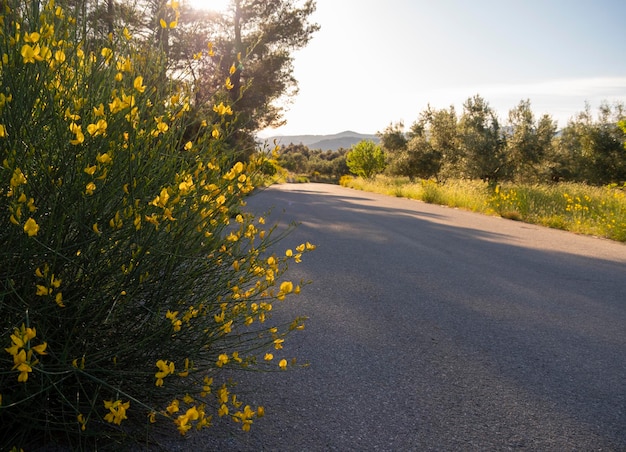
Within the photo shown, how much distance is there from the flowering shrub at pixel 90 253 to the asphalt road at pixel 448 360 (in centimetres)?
50

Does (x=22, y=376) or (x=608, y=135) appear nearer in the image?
(x=22, y=376)

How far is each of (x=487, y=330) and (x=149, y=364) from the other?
9.46 feet

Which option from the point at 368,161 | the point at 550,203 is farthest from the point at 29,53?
the point at 368,161

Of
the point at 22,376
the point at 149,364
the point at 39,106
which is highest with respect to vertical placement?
the point at 39,106

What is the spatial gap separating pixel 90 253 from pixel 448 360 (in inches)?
96.2

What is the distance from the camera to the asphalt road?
2303mm

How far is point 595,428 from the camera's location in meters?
2.42

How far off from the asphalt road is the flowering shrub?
1.64 ft

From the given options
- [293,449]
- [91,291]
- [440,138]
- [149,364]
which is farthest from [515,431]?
[440,138]

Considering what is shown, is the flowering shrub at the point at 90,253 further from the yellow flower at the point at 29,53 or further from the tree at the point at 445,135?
the tree at the point at 445,135

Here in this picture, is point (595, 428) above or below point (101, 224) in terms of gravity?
below

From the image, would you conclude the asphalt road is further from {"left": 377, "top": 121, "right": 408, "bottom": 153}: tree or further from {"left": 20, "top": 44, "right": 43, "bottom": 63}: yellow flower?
{"left": 377, "top": 121, "right": 408, "bottom": 153}: tree

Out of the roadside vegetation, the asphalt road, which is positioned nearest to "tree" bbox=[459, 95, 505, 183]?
the roadside vegetation

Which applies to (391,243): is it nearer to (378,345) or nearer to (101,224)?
(378,345)
